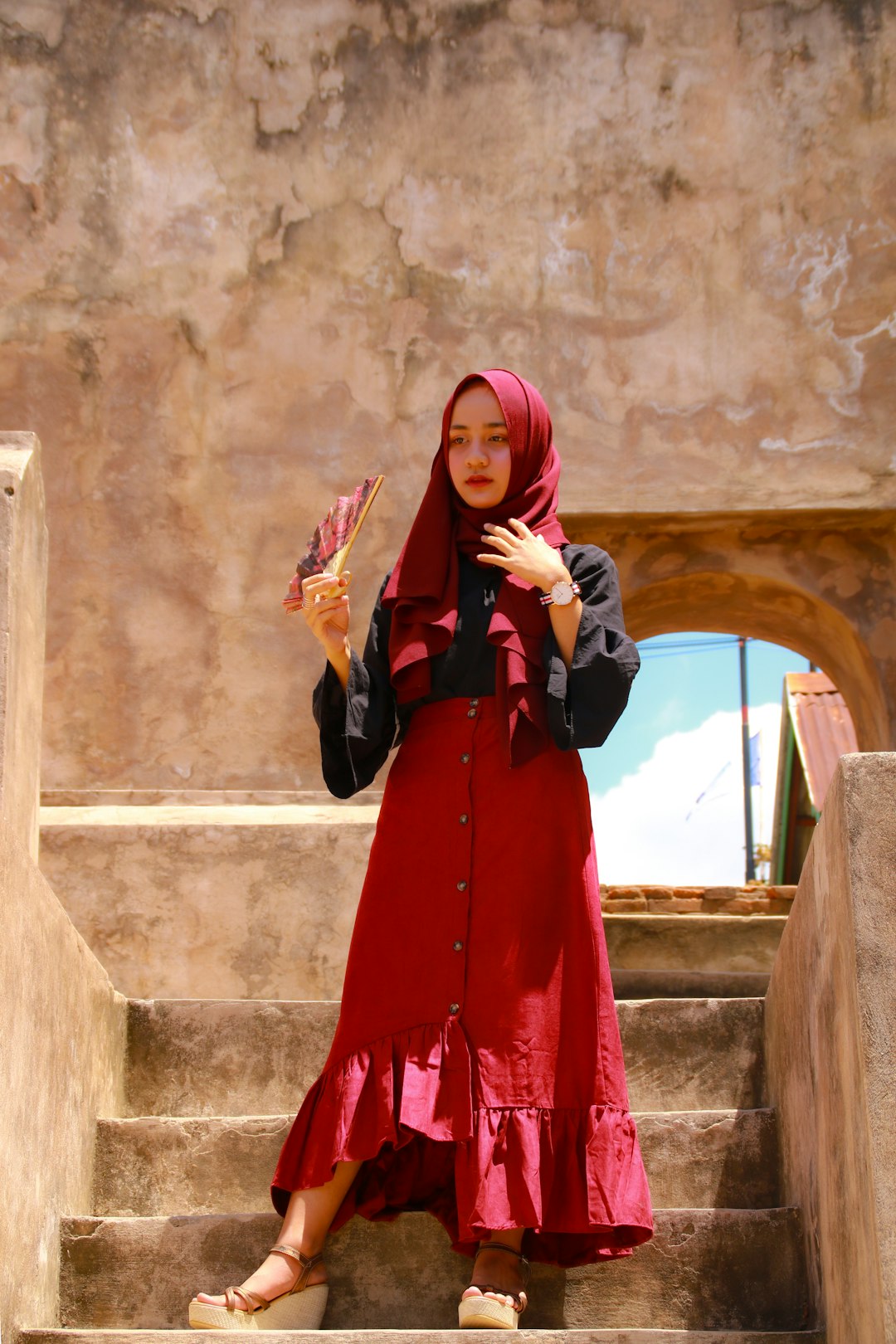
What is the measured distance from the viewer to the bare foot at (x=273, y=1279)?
3145mm

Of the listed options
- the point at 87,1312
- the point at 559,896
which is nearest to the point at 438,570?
the point at 559,896

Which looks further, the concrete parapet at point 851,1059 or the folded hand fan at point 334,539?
the folded hand fan at point 334,539

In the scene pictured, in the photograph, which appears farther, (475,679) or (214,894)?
(214,894)

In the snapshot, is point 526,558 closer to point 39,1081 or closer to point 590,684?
point 590,684

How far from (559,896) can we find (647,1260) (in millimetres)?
763

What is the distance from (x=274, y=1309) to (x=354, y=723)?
1.24m

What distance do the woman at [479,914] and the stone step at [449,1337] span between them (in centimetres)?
10

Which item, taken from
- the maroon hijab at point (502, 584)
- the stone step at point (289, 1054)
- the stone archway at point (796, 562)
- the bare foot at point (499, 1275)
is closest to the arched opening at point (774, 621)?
the stone archway at point (796, 562)

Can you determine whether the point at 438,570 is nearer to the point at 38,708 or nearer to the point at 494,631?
the point at 494,631

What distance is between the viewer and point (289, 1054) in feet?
14.1

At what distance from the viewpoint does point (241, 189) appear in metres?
6.45

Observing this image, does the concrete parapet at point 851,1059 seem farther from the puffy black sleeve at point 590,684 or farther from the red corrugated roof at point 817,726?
the red corrugated roof at point 817,726

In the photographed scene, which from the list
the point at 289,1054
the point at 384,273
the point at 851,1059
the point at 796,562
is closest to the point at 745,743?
the point at 796,562

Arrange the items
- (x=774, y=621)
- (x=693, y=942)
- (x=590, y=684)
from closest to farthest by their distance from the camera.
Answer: (x=590, y=684) → (x=774, y=621) → (x=693, y=942)
